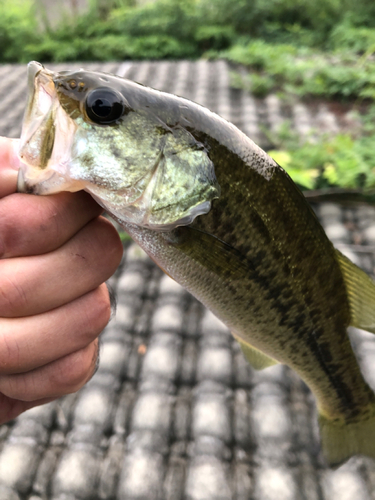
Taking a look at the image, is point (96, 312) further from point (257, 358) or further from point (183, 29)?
point (183, 29)

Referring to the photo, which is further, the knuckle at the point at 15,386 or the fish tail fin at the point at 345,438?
the fish tail fin at the point at 345,438

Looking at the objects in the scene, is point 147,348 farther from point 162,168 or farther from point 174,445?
point 162,168

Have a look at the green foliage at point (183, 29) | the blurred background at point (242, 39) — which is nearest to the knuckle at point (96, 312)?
the blurred background at point (242, 39)

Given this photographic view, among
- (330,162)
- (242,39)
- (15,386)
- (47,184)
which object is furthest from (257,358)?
(242,39)

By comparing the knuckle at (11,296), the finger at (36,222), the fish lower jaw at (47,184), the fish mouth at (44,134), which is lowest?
the knuckle at (11,296)

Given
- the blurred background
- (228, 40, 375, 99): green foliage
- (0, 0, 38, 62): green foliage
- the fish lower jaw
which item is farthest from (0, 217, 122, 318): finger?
(0, 0, 38, 62): green foliage

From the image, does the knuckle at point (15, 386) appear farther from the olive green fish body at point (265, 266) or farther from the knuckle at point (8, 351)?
the olive green fish body at point (265, 266)
